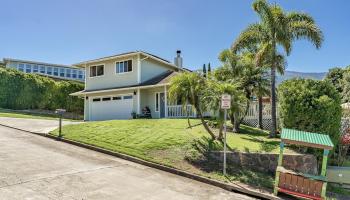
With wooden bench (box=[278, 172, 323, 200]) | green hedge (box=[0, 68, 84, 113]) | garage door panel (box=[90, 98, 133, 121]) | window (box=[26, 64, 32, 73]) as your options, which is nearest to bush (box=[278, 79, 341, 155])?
wooden bench (box=[278, 172, 323, 200])

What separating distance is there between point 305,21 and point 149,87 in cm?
1291

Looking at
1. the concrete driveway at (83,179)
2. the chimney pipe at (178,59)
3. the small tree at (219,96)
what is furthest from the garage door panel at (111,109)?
the small tree at (219,96)

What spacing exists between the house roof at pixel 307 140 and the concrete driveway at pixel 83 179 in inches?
88.2

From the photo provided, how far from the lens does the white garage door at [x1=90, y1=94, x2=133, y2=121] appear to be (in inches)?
1045

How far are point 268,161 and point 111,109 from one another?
60.0ft

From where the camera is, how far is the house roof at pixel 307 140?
31.3 ft

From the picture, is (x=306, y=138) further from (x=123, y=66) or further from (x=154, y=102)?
(x=123, y=66)

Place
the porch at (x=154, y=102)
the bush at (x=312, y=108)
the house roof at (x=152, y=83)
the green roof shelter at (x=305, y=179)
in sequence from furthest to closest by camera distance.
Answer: the porch at (x=154, y=102), the house roof at (x=152, y=83), the bush at (x=312, y=108), the green roof shelter at (x=305, y=179)

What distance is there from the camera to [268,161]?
11812 millimetres

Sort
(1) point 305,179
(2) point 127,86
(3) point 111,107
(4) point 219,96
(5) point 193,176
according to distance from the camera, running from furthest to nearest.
Result: 1. (3) point 111,107
2. (2) point 127,86
3. (4) point 219,96
4. (5) point 193,176
5. (1) point 305,179

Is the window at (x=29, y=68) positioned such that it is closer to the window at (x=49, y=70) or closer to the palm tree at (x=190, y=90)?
the window at (x=49, y=70)

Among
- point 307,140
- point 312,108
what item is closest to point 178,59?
point 312,108

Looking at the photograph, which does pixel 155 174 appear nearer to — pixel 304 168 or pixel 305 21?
pixel 304 168

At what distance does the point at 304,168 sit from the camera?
38.0 feet
